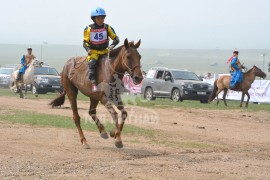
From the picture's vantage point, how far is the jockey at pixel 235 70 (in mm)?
30656

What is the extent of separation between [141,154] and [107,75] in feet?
6.08

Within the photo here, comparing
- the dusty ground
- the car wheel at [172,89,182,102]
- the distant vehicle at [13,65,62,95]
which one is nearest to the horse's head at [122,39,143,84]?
the dusty ground

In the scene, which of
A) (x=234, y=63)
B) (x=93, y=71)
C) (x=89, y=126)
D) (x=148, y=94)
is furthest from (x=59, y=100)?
(x=148, y=94)

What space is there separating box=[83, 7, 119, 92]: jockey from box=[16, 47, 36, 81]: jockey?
18.1 metres

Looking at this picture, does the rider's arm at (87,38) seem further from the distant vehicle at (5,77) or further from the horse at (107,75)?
the distant vehicle at (5,77)

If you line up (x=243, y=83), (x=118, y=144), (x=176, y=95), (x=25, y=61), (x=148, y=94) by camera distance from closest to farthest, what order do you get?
(x=118, y=144)
(x=25, y=61)
(x=243, y=83)
(x=176, y=95)
(x=148, y=94)

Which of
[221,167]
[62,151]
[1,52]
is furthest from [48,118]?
[1,52]

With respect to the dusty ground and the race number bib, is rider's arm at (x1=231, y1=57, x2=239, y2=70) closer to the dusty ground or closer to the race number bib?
the dusty ground

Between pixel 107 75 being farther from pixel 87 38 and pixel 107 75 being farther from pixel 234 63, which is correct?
pixel 234 63

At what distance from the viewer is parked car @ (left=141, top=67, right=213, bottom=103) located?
32.1 metres

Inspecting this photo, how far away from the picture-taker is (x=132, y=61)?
1144 centimetres

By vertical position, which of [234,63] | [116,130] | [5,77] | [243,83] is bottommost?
[5,77]

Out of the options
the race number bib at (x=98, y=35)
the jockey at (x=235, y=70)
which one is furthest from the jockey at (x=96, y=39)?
the jockey at (x=235, y=70)

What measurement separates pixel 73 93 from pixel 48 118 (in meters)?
4.40
